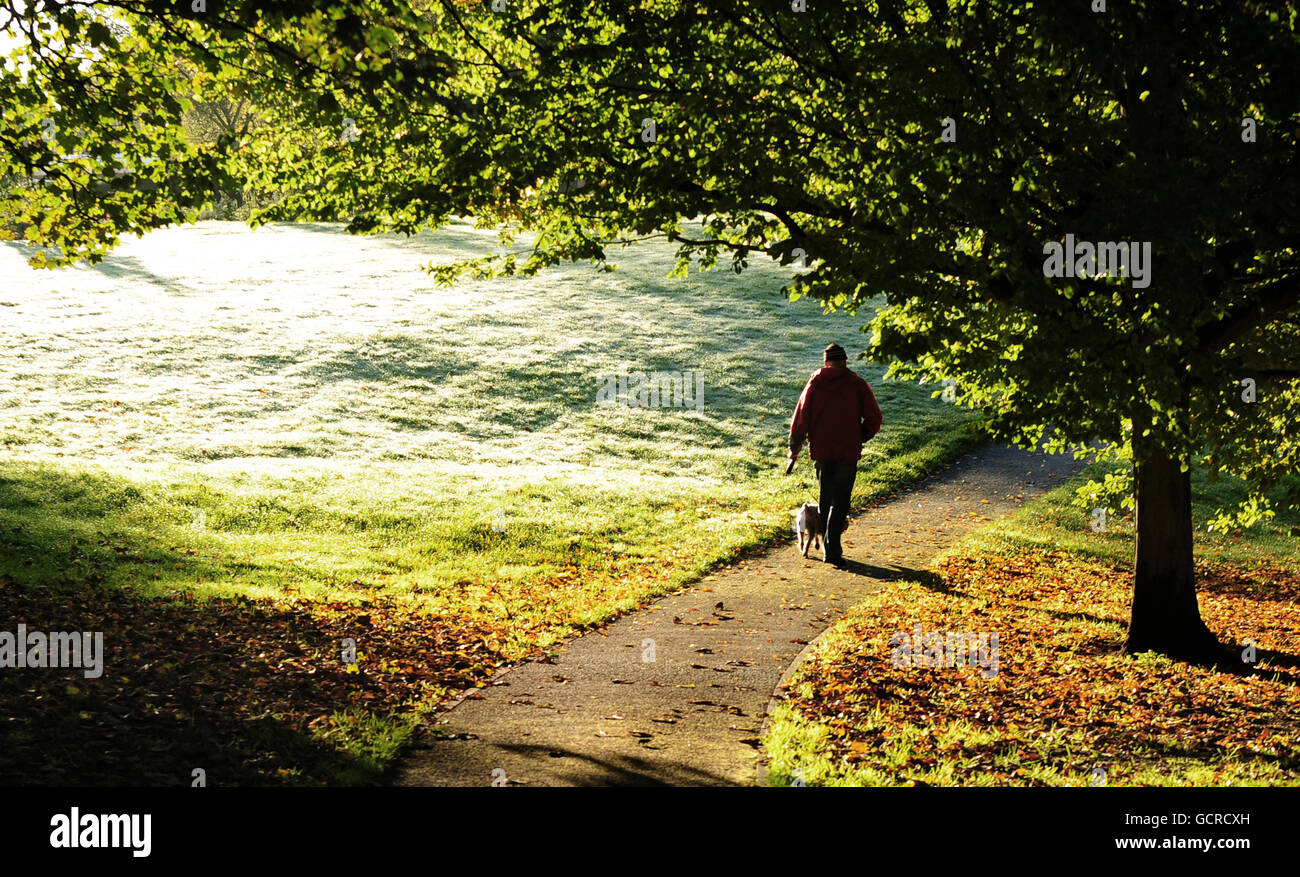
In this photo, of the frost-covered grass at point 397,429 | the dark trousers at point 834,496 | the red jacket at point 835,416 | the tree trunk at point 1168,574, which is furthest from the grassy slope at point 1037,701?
the frost-covered grass at point 397,429

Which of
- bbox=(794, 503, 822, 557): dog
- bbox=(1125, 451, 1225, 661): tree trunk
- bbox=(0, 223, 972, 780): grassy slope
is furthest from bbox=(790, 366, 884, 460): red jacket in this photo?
bbox=(1125, 451, 1225, 661): tree trunk

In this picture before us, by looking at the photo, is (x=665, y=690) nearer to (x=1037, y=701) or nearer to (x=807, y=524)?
(x=1037, y=701)

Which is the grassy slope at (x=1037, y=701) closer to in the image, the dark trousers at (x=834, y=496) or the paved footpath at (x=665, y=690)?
the paved footpath at (x=665, y=690)

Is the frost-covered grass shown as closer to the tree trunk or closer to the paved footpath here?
the paved footpath

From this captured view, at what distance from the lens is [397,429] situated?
22.4 metres

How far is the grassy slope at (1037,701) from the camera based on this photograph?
251 inches

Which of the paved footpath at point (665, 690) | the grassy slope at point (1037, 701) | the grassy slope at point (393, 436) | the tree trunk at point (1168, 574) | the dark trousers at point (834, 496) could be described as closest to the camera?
the paved footpath at point (665, 690)

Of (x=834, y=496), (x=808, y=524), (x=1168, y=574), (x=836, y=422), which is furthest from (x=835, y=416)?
(x=1168, y=574)

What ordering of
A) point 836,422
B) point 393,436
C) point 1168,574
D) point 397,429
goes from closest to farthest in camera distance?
1. point 1168,574
2. point 836,422
3. point 393,436
4. point 397,429

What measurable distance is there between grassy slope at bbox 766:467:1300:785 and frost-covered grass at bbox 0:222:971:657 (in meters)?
3.13

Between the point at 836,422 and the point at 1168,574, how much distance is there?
417 centimetres

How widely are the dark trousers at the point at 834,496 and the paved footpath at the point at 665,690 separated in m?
0.35
